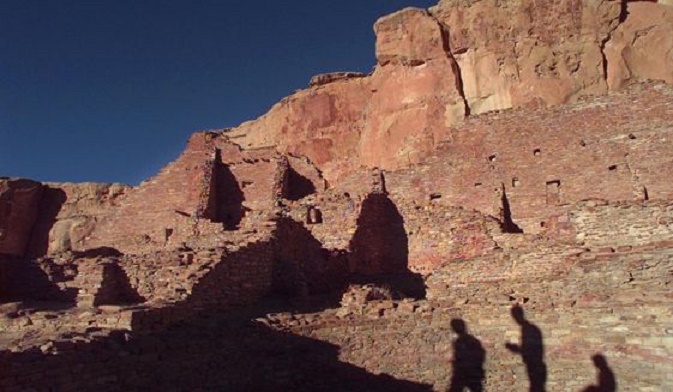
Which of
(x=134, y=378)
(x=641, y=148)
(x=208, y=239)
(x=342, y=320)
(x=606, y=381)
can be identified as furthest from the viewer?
(x=641, y=148)

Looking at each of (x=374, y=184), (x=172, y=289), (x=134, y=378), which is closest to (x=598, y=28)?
(x=374, y=184)

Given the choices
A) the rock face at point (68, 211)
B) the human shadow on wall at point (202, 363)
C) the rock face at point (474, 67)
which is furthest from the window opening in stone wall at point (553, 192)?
the rock face at point (68, 211)

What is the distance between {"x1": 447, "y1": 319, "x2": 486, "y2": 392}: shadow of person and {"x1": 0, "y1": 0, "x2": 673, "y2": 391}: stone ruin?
0.12 feet

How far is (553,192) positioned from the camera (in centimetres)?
1739

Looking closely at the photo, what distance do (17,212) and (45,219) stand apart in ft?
4.27

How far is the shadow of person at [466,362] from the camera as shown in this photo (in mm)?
9562

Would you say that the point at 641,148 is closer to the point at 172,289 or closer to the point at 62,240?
the point at 172,289

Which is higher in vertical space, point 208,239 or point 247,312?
point 208,239

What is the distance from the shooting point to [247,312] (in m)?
10.9

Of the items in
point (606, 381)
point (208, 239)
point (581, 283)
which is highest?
point (208, 239)

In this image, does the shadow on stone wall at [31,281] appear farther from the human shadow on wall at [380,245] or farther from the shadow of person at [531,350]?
the shadow of person at [531,350]

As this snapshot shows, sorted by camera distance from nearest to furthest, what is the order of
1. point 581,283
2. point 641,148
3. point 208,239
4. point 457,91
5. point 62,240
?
1. point 581,283
2. point 208,239
3. point 641,148
4. point 457,91
5. point 62,240

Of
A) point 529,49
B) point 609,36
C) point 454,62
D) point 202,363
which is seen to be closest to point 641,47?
point 609,36

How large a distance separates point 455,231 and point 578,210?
10.9ft
